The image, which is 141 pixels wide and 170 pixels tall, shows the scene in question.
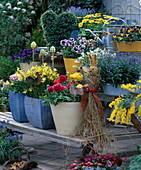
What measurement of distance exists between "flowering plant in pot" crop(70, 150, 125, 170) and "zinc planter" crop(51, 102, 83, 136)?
29 cm

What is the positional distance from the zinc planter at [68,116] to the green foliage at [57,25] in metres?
2.47

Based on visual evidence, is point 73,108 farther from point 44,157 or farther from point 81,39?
point 81,39

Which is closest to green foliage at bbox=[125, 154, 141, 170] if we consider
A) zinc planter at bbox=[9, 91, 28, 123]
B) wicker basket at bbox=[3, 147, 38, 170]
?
wicker basket at bbox=[3, 147, 38, 170]

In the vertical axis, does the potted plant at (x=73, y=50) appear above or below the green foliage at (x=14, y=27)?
below

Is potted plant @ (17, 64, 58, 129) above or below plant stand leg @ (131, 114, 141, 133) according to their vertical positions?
above

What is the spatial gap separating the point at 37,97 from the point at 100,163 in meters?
0.90

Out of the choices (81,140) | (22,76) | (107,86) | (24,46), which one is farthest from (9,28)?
(81,140)

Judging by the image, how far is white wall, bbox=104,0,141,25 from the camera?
7.22 meters

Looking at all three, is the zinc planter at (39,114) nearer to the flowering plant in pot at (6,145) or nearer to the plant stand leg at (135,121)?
the flowering plant in pot at (6,145)

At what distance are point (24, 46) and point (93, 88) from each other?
570 cm

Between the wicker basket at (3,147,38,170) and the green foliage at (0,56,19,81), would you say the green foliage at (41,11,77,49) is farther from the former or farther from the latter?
the wicker basket at (3,147,38,170)

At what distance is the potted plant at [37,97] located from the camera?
3314 mm

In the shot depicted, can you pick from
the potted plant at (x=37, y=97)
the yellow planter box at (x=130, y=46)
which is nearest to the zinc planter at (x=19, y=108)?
the potted plant at (x=37, y=97)

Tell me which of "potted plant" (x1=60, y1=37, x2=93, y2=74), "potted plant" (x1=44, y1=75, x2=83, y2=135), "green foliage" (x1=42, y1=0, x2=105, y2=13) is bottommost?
"potted plant" (x1=44, y1=75, x2=83, y2=135)
